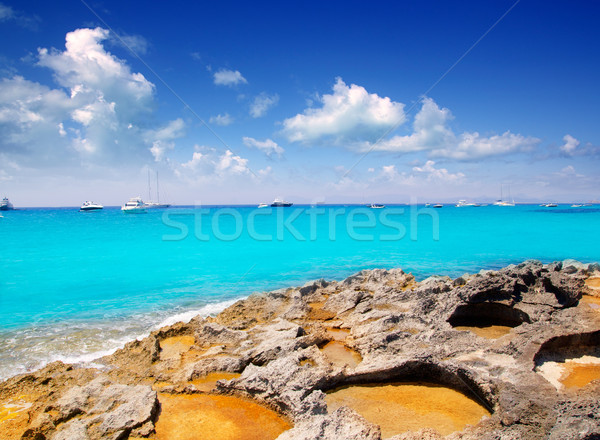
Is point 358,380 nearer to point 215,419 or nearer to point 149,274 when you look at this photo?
point 215,419

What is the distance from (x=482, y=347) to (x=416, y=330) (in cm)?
181

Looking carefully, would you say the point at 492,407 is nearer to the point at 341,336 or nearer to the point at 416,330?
the point at 416,330

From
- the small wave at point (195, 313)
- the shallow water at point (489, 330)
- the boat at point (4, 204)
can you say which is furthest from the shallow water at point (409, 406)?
the boat at point (4, 204)

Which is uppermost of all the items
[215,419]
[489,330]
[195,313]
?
[489,330]

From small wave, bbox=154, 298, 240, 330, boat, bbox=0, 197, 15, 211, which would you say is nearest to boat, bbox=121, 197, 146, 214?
boat, bbox=0, 197, 15, 211

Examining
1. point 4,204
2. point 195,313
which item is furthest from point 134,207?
point 195,313

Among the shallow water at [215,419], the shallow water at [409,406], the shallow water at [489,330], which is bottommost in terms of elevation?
the shallow water at [215,419]

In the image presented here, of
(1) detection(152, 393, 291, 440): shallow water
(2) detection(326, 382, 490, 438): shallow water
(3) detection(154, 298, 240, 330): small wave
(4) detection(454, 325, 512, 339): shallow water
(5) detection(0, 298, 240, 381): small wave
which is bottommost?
(3) detection(154, 298, 240, 330): small wave

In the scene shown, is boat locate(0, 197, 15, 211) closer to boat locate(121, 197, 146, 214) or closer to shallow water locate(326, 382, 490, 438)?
boat locate(121, 197, 146, 214)

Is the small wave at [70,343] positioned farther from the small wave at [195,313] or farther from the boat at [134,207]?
the boat at [134,207]

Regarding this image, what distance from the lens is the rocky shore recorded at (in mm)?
4809

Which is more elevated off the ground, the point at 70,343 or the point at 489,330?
the point at 489,330

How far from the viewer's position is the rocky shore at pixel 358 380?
4.81 meters

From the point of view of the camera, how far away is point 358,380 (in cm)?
675
